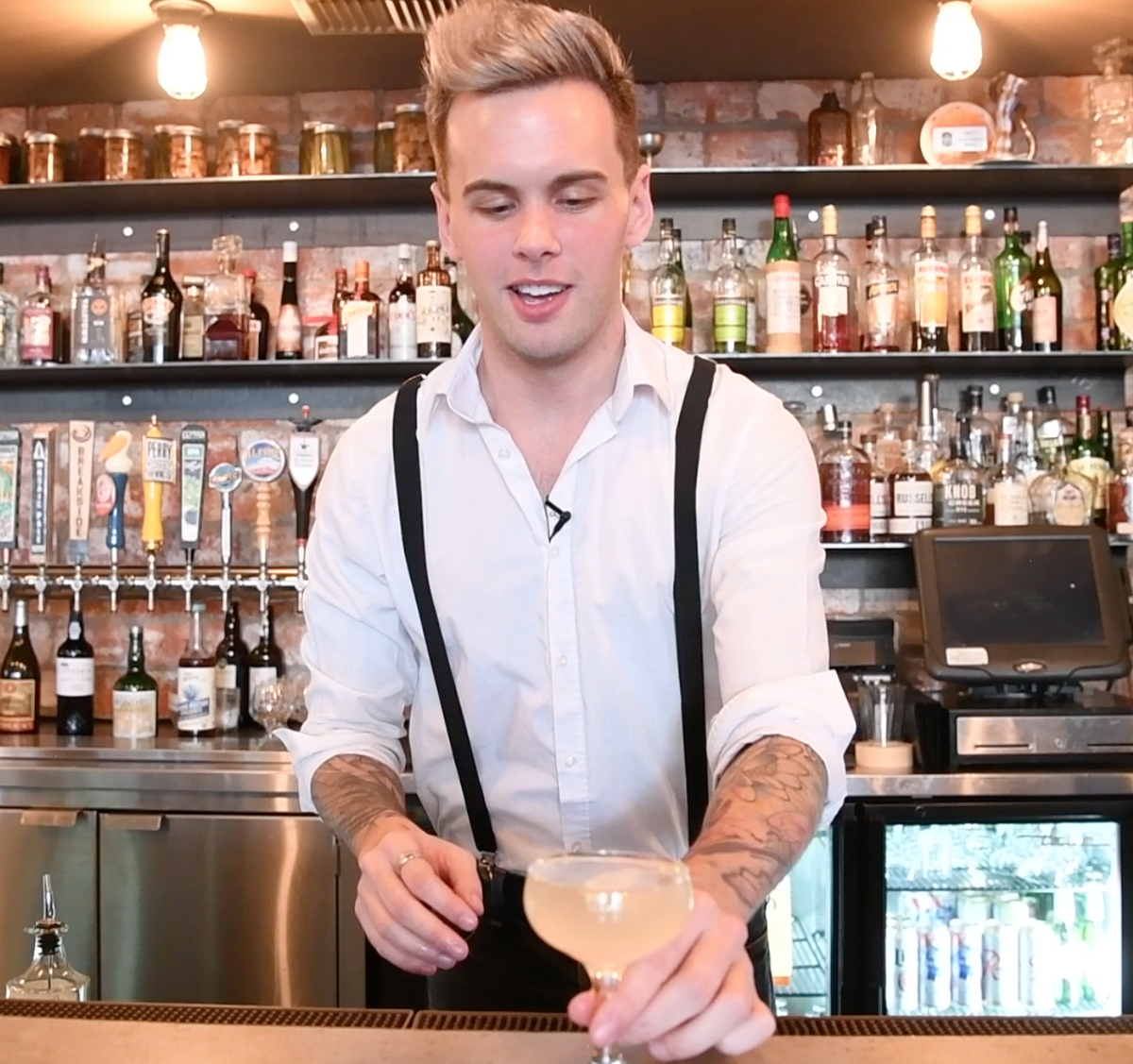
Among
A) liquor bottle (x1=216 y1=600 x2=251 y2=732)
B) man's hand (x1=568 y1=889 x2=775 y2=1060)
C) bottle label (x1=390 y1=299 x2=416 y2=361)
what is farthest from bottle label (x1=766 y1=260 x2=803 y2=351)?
man's hand (x1=568 y1=889 x2=775 y2=1060)

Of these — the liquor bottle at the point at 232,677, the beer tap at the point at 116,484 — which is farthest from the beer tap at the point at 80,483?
the liquor bottle at the point at 232,677

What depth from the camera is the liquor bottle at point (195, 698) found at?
2.95 m

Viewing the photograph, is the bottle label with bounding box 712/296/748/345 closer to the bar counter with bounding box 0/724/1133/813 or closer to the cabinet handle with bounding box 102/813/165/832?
the bar counter with bounding box 0/724/1133/813

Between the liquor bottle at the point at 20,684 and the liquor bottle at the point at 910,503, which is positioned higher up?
the liquor bottle at the point at 910,503

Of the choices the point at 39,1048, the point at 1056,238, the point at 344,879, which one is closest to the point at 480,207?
the point at 39,1048

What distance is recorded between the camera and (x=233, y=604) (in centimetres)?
320

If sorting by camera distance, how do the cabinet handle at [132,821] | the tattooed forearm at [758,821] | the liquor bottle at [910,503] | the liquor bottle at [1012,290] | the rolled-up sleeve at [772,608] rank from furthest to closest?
the liquor bottle at [1012,290] → the liquor bottle at [910,503] → the cabinet handle at [132,821] → the rolled-up sleeve at [772,608] → the tattooed forearm at [758,821]

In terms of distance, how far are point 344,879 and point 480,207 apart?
165 centimetres

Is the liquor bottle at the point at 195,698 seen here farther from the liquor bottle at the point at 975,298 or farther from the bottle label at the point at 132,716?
the liquor bottle at the point at 975,298

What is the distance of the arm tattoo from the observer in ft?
4.34

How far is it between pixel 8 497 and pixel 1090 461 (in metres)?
2.55

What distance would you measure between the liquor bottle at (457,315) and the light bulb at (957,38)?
45.3 inches

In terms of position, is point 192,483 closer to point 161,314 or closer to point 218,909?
point 161,314

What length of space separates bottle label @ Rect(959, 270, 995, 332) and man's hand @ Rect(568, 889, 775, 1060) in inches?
92.7
